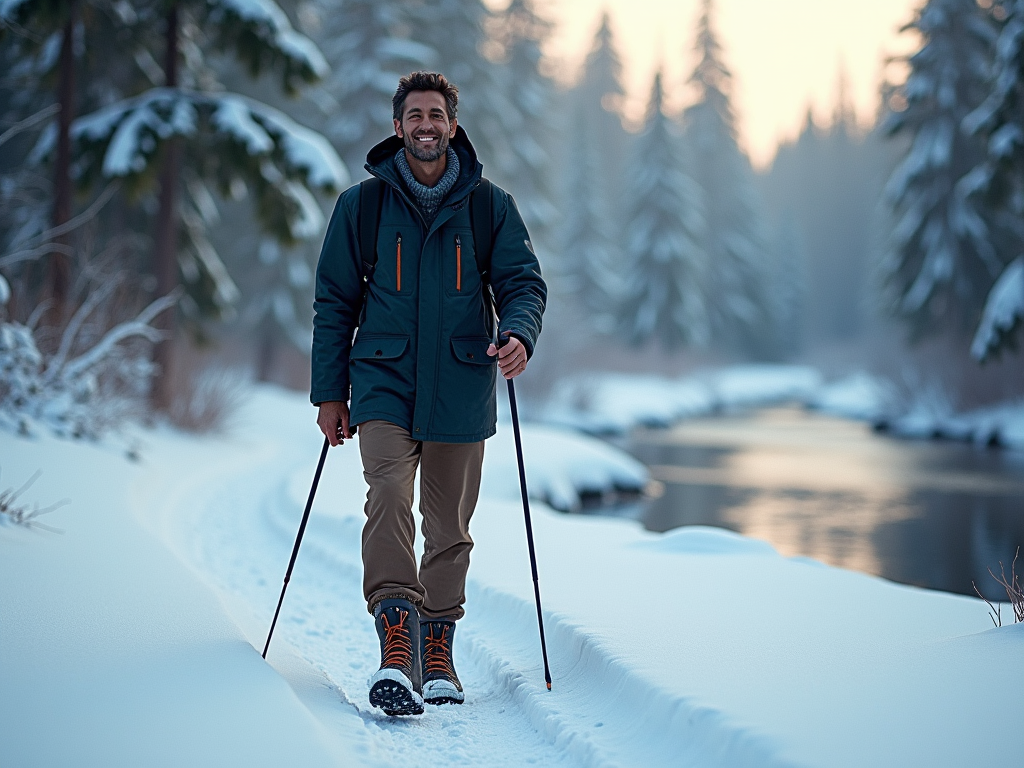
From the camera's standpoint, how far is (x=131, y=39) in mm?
11602

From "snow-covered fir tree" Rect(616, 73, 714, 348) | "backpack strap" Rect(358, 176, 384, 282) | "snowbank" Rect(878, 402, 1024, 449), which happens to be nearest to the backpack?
"backpack strap" Rect(358, 176, 384, 282)

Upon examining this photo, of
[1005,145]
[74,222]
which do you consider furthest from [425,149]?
[1005,145]

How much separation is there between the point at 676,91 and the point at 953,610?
45159 mm

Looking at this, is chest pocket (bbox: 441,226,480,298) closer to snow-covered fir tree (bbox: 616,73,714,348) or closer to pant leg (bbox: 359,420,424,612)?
pant leg (bbox: 359,420,424,612)

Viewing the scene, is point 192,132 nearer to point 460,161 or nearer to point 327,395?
point 460,161

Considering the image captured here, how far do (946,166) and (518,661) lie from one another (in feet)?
70.5

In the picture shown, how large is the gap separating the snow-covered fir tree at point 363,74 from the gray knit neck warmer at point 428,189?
61.8ft

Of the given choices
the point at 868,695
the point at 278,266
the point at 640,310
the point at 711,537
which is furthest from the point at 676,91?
the point at 868,695

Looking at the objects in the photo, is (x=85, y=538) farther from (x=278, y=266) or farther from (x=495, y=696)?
(x=278, y=266)

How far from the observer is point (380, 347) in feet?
10.9

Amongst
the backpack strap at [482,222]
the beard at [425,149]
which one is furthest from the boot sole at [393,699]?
the beard at [425,149]

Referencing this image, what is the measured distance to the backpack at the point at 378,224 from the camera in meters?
3.43

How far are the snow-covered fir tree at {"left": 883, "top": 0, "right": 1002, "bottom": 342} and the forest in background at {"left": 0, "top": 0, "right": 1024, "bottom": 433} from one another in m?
0.06

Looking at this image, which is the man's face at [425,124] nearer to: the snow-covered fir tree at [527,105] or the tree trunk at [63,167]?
the tree trunk at [63,167]
